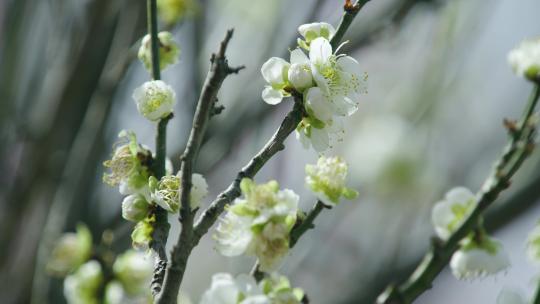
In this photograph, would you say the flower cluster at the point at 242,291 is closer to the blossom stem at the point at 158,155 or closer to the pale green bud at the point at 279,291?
the pale green bud at the point at 279,291

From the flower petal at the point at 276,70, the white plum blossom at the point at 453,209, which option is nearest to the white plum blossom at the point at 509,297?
the white plum blossom at the point at 453,209

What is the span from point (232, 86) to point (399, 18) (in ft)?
2.46

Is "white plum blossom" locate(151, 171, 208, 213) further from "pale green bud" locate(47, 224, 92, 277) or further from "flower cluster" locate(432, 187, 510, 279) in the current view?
"pale green bud" locate(47, 224, 92, 277)

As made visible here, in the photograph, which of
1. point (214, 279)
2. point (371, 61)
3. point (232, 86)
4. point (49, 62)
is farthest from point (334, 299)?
point (371, 61)

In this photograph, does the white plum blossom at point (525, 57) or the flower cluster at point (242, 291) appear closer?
the flower cluster at point (242, 291)

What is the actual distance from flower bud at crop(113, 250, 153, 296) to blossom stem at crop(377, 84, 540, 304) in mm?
824

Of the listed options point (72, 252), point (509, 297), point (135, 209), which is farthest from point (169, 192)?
point (72, 252)

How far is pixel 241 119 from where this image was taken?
2846 millimetres

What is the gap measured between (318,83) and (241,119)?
164 centimetres

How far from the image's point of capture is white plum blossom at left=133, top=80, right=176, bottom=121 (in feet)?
4.32

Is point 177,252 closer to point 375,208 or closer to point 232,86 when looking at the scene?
point 232,86

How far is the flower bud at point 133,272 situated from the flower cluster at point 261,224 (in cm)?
79

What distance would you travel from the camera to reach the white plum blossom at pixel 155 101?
4.32ft

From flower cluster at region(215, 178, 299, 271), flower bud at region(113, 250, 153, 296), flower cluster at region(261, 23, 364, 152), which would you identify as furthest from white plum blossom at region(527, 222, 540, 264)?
flower bud at region(113, 250, 153, 296)
